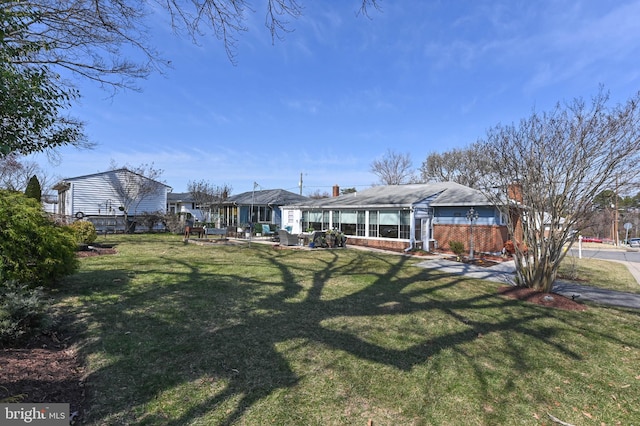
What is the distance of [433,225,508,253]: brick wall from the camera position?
15891mm

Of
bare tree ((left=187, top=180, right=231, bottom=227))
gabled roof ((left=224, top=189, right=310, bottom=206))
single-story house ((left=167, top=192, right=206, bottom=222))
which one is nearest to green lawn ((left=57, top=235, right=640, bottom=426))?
gabled roof ((left=224, top=189, right=310, bottom=206))

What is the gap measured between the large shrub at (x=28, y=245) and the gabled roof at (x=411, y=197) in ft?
46.6

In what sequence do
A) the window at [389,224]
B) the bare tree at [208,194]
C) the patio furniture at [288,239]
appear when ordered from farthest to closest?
the bare tree at [208,194] < the window at [389,224] < the patio furniture at [288,239]

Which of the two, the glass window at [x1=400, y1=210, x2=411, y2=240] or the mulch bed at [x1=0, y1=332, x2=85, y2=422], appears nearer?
the mulch bed at [x1=0, y1=332, x2=85, y2=422]

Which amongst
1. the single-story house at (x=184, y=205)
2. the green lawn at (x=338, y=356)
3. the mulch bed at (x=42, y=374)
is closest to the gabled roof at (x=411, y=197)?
the green lawn at (x=338, y=356)

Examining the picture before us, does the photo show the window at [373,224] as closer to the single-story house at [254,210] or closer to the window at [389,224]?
the window at [389,224]

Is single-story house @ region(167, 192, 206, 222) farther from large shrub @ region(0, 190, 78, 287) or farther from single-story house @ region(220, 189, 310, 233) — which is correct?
large shrub @ region(0, 190, 78, 287)

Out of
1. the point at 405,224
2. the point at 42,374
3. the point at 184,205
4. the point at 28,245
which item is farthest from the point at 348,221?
the point at 184,205

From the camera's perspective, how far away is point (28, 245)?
540cm

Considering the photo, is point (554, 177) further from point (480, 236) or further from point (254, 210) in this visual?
point (254, 210)

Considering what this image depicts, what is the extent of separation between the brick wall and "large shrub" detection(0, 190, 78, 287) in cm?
1607

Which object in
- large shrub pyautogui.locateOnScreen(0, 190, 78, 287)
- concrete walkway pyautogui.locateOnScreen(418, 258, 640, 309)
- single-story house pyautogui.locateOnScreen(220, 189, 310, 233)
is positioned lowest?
concrete walkway pyautogui.locateOnScreen(418, 258, 640, 309)

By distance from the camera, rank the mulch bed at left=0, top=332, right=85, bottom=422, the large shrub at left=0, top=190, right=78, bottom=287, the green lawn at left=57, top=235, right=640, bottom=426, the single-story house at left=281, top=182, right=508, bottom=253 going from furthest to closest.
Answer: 1. the single-story house at left=281, top=182, right=508, bottom=253
2. the large shrub at left=0, top=190, right=78, bottom=287
3. the green lawn at left=57, top=235, right=640, bottom=426
4. the mulch bed at left=0, top=332, right=85, bottom=422

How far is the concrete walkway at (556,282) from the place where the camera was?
8.04 metres
